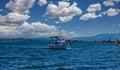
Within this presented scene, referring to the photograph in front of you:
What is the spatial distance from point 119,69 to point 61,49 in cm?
8457

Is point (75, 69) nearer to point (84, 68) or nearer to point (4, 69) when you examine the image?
point (84, 68)

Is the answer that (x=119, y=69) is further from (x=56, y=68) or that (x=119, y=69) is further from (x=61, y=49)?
(x=61, y=49)

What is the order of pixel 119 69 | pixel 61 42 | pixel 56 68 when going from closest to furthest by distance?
pixel 119 69 < pixel 56 68 < pixel 61 42

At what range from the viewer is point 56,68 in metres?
66.2

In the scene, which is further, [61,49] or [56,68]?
[61,49]

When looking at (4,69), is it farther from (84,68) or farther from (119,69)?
(119,69)

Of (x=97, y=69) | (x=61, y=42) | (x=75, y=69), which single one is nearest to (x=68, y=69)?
(x=75, y=69)

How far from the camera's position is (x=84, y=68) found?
66812mm

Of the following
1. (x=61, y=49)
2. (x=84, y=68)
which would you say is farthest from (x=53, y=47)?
(x=84, y=68)

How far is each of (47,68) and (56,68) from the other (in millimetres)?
1911

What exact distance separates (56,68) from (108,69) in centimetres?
1052

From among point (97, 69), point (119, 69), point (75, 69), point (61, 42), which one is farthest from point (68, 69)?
point (61, 42)

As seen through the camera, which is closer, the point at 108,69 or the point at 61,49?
the point at 108,69

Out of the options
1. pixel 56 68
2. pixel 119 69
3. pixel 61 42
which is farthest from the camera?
pixel 61 42
